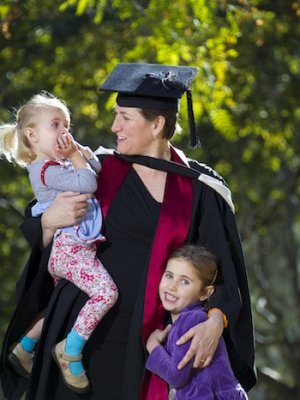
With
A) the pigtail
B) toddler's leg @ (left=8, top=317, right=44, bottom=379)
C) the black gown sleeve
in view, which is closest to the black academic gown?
the black gown sleeve

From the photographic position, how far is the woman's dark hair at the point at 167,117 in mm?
6172

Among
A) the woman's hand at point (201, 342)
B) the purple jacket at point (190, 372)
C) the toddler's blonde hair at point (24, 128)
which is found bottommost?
the purple jacket at point (190, 372)

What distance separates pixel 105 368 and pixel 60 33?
873 cm

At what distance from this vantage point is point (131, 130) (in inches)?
242

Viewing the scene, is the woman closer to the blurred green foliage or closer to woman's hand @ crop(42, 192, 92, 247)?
woman's hand @ crop(42, 192, 92, 247)

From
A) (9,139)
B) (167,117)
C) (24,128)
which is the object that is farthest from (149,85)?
(9,139)

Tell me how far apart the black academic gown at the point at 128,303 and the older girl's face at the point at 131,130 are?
0.50 ft

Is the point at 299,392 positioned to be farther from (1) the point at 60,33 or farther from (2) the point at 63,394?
(2) the point at 63,394

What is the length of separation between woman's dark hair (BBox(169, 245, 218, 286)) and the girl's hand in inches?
10.8

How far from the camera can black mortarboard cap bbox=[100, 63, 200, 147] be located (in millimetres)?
6164

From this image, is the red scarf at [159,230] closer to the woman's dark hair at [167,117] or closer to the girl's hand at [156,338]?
the girl's hand at [156,338]

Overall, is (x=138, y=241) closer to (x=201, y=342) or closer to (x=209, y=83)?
(x=201, y=342)

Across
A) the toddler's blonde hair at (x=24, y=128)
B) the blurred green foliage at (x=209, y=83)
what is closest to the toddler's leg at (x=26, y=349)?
the toddler's blonde hair at (x=24, y=128)

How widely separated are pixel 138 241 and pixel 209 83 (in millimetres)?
5598
